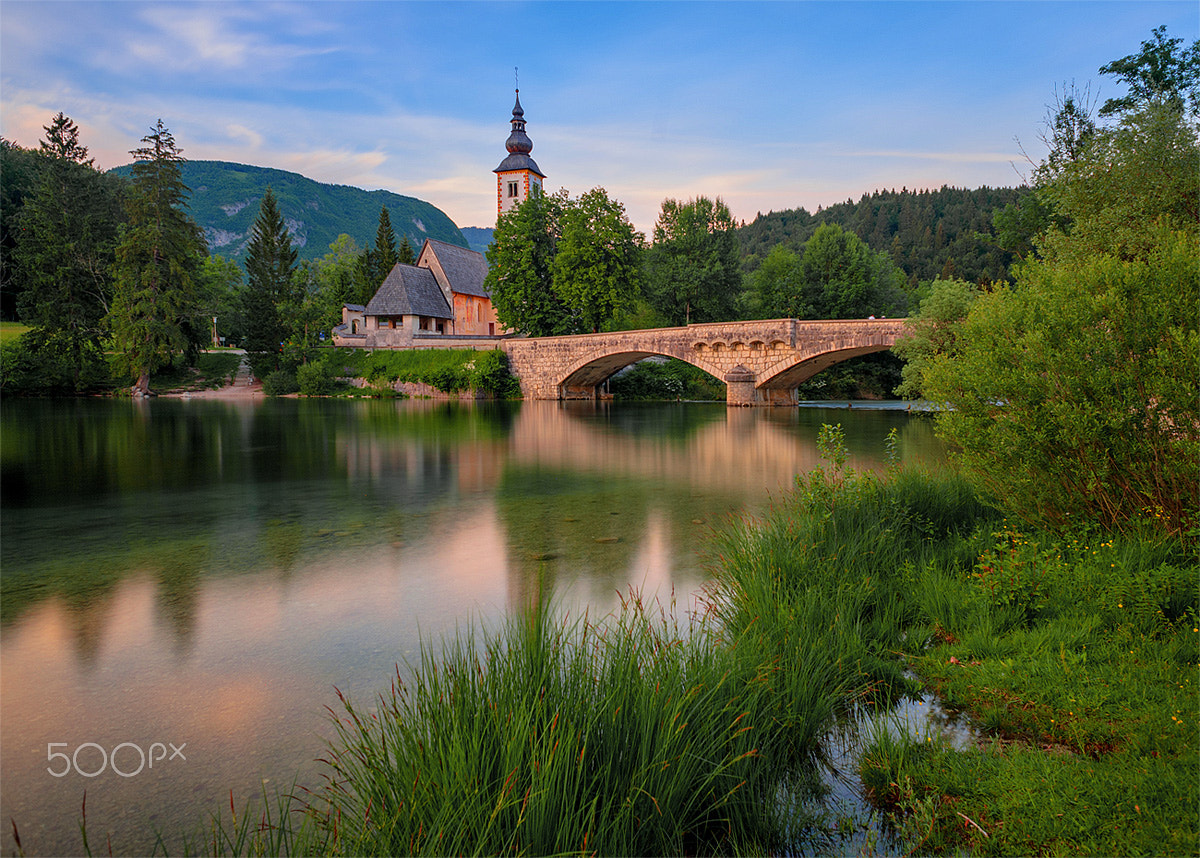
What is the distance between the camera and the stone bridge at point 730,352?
32.2 metres

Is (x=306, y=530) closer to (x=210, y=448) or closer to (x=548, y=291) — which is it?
(x=210, y=448)

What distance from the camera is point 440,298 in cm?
5916

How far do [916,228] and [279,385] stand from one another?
89.0 meters

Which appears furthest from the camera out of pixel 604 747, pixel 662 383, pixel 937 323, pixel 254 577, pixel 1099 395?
pixel 662 383

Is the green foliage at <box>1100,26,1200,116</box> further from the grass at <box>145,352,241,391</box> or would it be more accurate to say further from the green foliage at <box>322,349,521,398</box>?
the grass at <box>145,352,241,391</box>

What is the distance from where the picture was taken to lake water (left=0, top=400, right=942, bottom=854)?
3.46 m

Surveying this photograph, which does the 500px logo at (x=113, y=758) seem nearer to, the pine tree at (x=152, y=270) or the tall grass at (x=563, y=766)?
the tall grass at (x=563, y=766)

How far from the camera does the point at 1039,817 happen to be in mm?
2664

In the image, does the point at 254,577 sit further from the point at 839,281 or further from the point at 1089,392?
the point at 839,281

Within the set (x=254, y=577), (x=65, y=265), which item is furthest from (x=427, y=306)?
(x=254, y=577)

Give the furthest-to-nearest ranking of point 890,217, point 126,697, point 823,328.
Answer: point 890,217, point 823,328, point 126,697

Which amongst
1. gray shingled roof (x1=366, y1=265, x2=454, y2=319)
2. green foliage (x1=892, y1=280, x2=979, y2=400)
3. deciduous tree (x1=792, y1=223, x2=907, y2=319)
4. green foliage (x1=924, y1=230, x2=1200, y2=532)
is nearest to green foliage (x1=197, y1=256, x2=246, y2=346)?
gray shingled roof (x1=366, y1=265, x2=454, y2=319)

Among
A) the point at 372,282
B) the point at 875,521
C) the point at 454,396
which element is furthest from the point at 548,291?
the point at 875,521

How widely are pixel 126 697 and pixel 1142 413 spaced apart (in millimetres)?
7169
